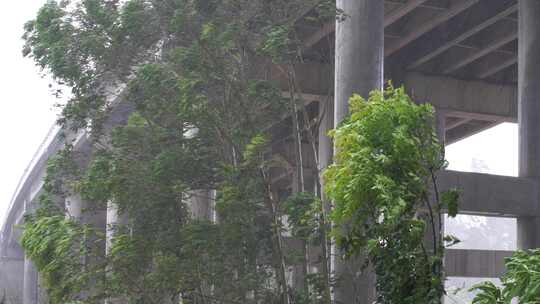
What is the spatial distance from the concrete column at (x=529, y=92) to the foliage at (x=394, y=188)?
1970 cm

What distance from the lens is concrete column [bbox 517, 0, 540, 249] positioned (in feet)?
93.5

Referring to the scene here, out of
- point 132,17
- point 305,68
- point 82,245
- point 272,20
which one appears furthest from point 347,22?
point 305,68

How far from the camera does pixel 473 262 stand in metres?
49.0

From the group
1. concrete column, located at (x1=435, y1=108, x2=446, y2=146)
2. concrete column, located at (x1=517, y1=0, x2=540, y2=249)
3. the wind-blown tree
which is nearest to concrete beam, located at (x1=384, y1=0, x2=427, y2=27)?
concrete column, located at (x1=517, y1=0, x2=540, y2=249)

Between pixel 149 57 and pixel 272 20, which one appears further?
pixel 149 57

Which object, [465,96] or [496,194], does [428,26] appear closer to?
[496,194]

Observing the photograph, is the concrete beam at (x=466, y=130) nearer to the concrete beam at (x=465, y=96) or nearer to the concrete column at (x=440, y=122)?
the concrete beam at (x=465, y=96)

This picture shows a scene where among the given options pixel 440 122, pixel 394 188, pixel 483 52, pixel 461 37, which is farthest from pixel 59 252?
pixel 440 122

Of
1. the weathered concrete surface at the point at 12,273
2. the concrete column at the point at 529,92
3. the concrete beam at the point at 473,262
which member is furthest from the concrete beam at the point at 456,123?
the weathered concrete surface at the point at 12,273

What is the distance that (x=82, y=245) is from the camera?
51.5ft

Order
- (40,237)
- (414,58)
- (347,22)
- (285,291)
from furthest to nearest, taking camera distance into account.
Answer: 1. (414,58)
2. (347,22)
3. (40,237)
4. (285,291)

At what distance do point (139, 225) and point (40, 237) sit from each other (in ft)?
5.16

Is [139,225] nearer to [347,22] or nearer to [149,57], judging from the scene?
[149,57]

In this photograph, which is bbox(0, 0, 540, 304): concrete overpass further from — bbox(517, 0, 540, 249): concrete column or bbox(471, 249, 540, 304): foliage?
bbox(471, 249, 540, 304): foliage
